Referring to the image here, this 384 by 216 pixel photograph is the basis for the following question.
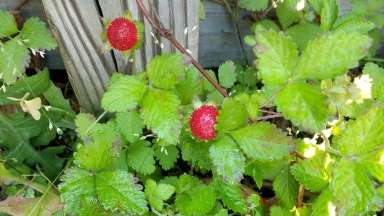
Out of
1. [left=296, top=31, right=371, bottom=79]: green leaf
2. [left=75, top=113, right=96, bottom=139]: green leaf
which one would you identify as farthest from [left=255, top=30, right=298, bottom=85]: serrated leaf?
[left=75, top=113, right=96, bottom=139]: green leaf

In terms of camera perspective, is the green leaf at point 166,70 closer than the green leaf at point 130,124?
Yes

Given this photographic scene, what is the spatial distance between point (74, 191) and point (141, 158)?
0.27 m

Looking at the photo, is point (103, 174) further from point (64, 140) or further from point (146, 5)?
point (64, 140)

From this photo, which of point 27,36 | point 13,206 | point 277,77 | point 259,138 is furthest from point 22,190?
point 277,77

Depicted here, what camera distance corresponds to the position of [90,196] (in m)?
1.33

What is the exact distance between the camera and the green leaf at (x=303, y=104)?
45.0 inches

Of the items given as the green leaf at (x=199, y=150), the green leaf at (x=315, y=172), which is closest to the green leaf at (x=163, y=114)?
the green leaf at (x=199, y=150)

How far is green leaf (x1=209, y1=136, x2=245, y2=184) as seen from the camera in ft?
4.10

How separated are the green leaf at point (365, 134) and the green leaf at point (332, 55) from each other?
0.15 m

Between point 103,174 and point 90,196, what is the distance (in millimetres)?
62

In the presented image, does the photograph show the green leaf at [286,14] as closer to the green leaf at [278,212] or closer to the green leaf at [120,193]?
the green leaf at [278,212]

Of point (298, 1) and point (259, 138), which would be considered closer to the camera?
point (259, 138)

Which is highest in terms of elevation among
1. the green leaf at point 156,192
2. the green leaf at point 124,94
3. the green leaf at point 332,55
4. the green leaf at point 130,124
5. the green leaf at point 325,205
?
the green leaf at point 332,55

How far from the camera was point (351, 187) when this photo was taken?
1.19m
